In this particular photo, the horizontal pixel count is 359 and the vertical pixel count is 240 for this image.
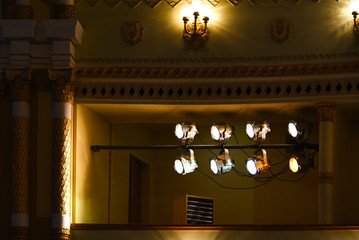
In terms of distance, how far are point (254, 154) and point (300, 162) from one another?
21.9 inches

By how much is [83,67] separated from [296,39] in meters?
2.56

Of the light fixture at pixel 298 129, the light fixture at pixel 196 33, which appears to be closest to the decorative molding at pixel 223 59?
the light fixture at pixel 196 33

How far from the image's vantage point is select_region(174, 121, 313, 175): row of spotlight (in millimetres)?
11898

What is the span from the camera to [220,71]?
11930 mm

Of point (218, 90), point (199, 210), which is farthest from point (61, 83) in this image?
point (199, 210)

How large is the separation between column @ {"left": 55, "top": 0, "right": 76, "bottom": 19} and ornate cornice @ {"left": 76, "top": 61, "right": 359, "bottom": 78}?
64cm

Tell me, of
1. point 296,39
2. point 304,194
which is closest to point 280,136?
point 304,194

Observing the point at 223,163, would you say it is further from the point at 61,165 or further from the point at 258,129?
the point at 61,165

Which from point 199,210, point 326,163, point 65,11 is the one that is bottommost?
point 199,210

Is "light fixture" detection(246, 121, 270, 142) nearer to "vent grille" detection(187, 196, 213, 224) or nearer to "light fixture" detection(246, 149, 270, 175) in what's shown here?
"light fixture" detection(246, 149, 270, 175)

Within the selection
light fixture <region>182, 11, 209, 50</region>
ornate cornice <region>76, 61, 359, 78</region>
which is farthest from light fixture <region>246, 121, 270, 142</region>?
light fixture <region>182, 11, 209, 50</region>

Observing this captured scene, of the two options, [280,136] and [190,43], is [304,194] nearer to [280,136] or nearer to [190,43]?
[280,136]

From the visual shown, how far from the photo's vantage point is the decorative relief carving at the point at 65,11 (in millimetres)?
12033

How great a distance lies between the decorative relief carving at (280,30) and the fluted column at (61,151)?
244 cm
